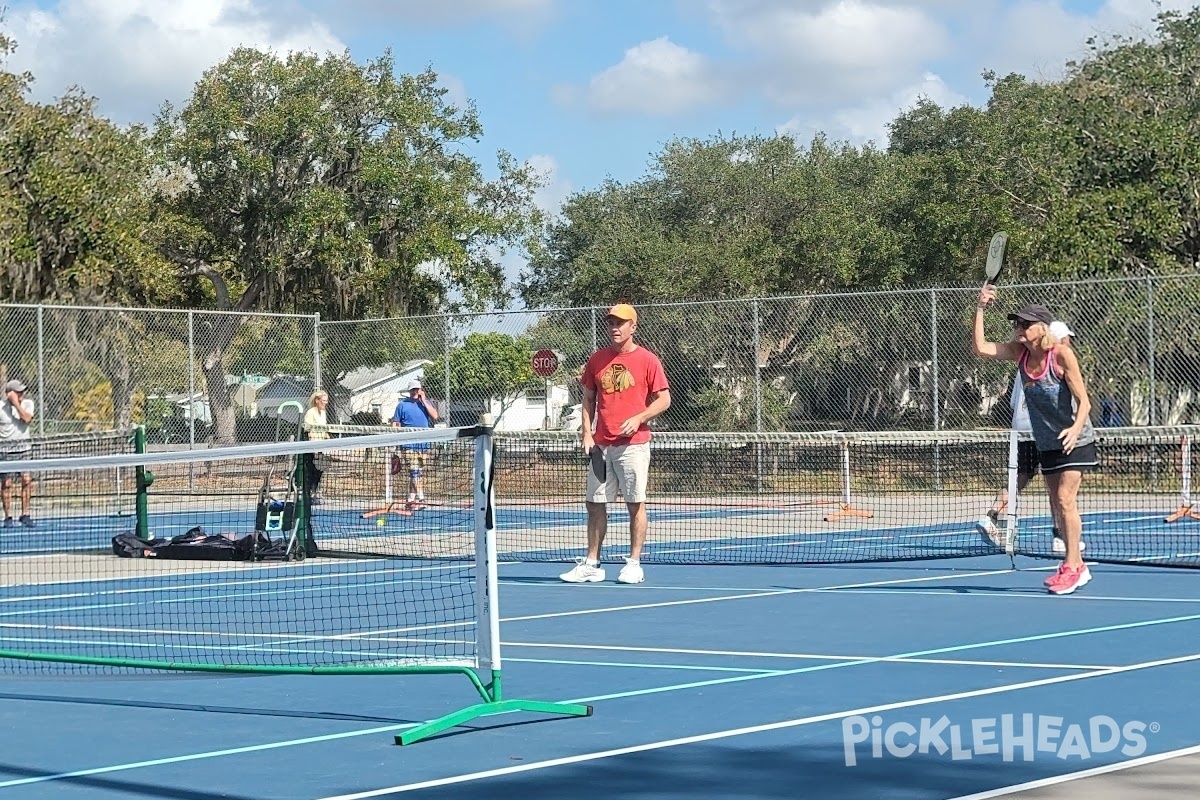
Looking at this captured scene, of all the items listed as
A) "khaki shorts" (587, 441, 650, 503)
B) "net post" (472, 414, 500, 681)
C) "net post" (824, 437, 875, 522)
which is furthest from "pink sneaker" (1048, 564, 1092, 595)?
"net post" (824, 437, 875, 522)

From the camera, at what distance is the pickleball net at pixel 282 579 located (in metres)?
7.34

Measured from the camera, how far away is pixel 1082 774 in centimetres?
529

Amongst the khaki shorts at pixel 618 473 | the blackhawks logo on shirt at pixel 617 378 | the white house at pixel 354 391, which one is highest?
the white house at pixel 354 391

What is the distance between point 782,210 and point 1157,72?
19.3 m

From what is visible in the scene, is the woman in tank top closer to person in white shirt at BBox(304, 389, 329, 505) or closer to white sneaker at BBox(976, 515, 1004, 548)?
white sneaker at BBox(976, 515, 1004, 548)

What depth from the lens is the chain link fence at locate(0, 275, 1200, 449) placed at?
19828mm

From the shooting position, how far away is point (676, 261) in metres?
41.8

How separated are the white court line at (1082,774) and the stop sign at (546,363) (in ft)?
58.6

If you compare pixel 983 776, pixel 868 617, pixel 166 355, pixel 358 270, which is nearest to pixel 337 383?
pixel 166 355

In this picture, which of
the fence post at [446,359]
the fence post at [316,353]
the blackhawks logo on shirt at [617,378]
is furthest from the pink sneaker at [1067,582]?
the fence post at [316,353]

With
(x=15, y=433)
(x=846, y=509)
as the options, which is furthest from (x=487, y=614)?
(x=15, y=433)

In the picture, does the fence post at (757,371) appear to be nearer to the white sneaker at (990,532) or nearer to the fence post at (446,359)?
the fence post at (446,359)

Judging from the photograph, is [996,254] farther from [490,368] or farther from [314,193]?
[314,193]

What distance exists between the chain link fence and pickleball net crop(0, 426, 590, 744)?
2.88 meters
